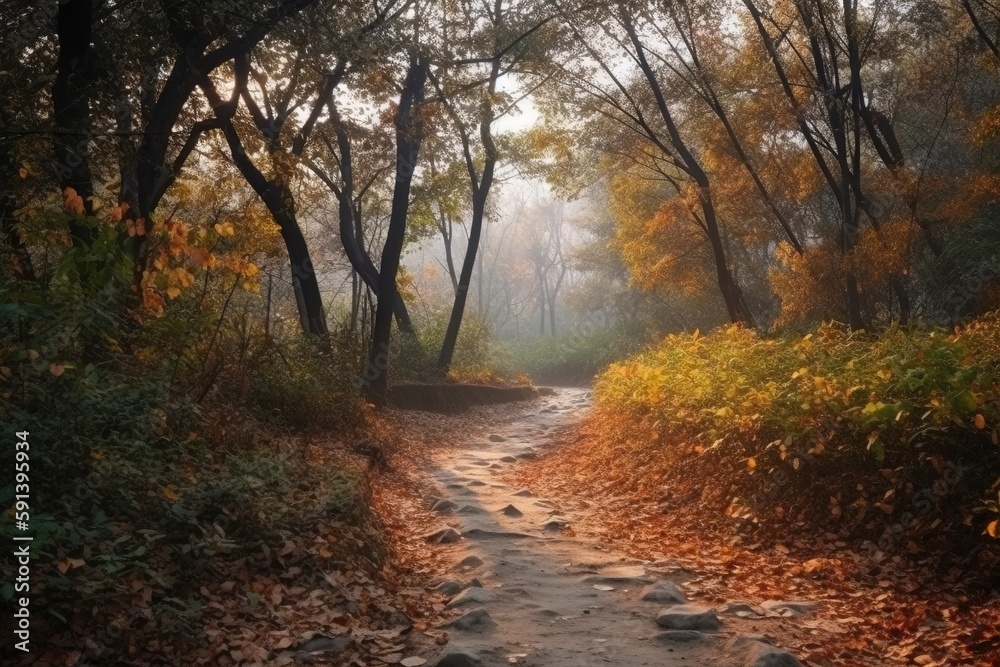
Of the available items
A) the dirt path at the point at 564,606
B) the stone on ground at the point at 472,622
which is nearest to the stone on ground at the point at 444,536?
the dirt path at the point at 564,606

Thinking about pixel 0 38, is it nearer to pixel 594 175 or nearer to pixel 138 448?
pixel 138 448

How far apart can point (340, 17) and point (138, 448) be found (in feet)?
22.5

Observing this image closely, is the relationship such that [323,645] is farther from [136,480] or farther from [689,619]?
[689,619]

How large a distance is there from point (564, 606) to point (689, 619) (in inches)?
33.7

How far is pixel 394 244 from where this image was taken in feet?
44.7

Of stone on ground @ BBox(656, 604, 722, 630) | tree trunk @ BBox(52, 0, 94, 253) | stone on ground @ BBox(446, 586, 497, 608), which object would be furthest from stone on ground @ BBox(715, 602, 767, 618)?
tree trunk @ BBox(52, 0, 94, 253)

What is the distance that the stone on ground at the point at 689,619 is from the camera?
169 inches

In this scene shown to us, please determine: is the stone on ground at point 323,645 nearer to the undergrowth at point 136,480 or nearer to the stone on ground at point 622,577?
the undergrowth at point 136,480

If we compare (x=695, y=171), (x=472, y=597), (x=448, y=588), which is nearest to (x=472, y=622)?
(x=472, y=597)

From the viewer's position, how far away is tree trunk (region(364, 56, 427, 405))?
13320mm

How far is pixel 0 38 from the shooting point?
6.86m

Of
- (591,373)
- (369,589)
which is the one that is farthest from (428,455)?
(591,373)

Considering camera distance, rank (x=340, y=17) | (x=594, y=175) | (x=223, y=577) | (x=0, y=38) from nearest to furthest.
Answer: (x=223, y=577)
(x=0, y=38)
(x=340, y=17)
(x=594, y=175)

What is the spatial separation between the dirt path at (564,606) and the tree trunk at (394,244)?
589cm
